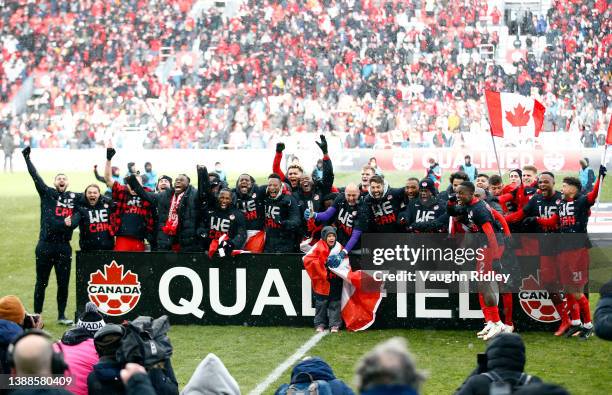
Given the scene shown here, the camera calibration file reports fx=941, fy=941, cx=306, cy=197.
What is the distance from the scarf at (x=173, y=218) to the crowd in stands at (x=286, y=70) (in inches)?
713

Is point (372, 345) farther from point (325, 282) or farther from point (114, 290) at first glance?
point (114, 290)

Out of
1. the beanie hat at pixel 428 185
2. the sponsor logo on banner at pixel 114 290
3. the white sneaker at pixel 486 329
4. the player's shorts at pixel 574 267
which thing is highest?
the beanie hat at pixel 428 185

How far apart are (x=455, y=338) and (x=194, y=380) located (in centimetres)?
511

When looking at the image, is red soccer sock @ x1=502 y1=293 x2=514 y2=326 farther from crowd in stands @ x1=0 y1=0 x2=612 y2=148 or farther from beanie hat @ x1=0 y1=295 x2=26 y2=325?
crowd in stands @ x1=0 y1=0 x2=612 y2=148

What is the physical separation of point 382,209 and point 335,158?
17.7m

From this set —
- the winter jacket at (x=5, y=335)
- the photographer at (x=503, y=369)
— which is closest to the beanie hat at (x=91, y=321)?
the winter jacket at (x=5, y=335)

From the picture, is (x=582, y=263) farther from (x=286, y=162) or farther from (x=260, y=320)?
(x=286, y=162)

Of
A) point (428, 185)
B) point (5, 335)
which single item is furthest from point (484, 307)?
point (5, 335)

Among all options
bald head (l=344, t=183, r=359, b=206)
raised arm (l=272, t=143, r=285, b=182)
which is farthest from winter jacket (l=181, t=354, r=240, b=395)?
raised arm (l=272, t=143, r=285, b=182)

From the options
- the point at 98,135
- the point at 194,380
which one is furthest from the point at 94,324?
the point at 98,135

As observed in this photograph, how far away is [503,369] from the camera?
4.52 meters

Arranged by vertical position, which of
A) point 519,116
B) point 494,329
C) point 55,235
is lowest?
point 494,329

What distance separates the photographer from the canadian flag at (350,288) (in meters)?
10.6

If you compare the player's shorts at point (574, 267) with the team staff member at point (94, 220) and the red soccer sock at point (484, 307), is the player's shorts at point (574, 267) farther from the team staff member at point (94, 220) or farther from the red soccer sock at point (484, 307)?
the team staff member at point (94, 220)
